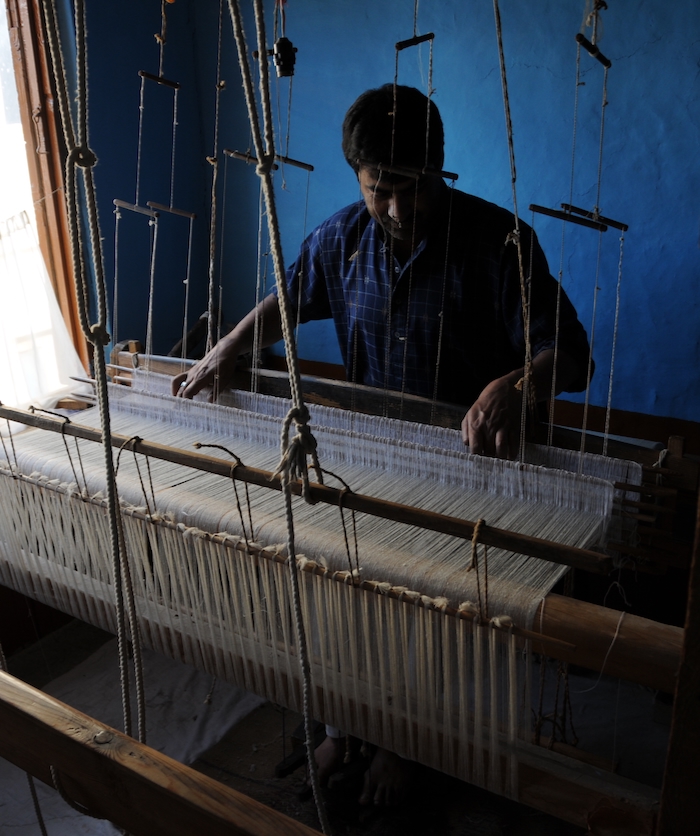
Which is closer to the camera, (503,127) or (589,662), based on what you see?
(589,662)

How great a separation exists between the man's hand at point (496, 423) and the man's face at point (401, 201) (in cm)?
57

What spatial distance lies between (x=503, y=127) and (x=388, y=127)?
1.47 m

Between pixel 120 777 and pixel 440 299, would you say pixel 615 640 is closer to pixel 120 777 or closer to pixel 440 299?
pixel 120 777

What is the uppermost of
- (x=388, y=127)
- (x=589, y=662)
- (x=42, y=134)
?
(x=42, y=134)

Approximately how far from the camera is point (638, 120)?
3.01 metres

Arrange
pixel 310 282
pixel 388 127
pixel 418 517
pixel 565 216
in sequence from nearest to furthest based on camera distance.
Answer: pixel 418 517
pixel 565 216
pixel 388 127
pixel 310 282

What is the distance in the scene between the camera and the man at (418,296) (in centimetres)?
201

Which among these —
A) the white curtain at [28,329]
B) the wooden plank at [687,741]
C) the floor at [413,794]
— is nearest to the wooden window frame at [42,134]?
the white curtain at [28,329]

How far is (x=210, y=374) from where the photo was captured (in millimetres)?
2348

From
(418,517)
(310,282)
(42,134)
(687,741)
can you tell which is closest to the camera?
(687,741)

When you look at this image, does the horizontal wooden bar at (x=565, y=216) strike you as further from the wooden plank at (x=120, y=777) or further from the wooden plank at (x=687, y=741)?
the wooden plank at (x=120, y=777)

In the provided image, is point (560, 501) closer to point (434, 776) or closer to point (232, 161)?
point (434, 776)

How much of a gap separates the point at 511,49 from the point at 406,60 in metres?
0.46

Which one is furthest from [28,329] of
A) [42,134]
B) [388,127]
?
[388,127]
